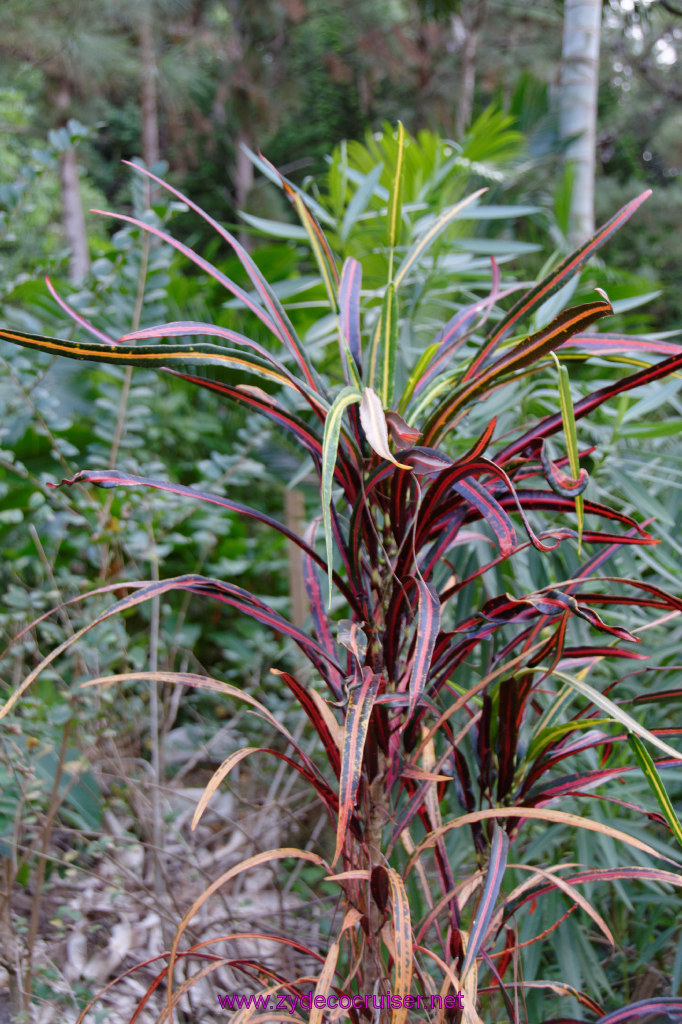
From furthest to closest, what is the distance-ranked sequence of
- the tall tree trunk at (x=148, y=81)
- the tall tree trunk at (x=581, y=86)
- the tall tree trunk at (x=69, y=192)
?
the tall tree trunk at (x=148, y=81) → the tall tree trunk at (x=69, y=192) → the tall tree trunk at (x=581, y=86)

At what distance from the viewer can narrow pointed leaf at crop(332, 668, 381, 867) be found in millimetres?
441

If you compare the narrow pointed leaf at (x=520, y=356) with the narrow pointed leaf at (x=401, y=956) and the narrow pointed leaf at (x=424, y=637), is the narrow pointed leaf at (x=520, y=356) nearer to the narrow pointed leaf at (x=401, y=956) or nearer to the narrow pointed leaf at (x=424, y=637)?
the narrow pointed leaf at (x=424, y=637)

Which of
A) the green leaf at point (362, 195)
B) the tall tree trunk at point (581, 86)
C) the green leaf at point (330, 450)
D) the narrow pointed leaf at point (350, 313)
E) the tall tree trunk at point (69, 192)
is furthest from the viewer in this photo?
the tall tree trunk at point (69, 192)

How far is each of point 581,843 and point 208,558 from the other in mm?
1212

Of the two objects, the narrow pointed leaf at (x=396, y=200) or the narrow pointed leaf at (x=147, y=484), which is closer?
the narrow pointed leaf at (x=147, y=484)

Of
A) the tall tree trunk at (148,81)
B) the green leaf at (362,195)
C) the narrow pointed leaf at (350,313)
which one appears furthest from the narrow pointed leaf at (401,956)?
the tall tree trunk at (148,81)

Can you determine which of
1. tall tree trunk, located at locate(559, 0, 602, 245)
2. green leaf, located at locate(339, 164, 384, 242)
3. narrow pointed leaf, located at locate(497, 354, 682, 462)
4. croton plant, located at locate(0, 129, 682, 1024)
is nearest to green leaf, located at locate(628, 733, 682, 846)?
croton plant, located at locate(0, 129, 682, 1024)

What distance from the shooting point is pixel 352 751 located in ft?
1.48

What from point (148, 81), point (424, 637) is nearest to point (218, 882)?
point (424, 637)

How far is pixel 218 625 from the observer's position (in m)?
1.86

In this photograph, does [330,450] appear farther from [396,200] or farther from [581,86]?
[581,86]

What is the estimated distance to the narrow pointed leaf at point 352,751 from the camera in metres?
0.44

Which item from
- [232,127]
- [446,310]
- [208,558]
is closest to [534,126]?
[446,310]

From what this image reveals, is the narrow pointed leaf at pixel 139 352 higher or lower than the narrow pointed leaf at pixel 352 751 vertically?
higher
